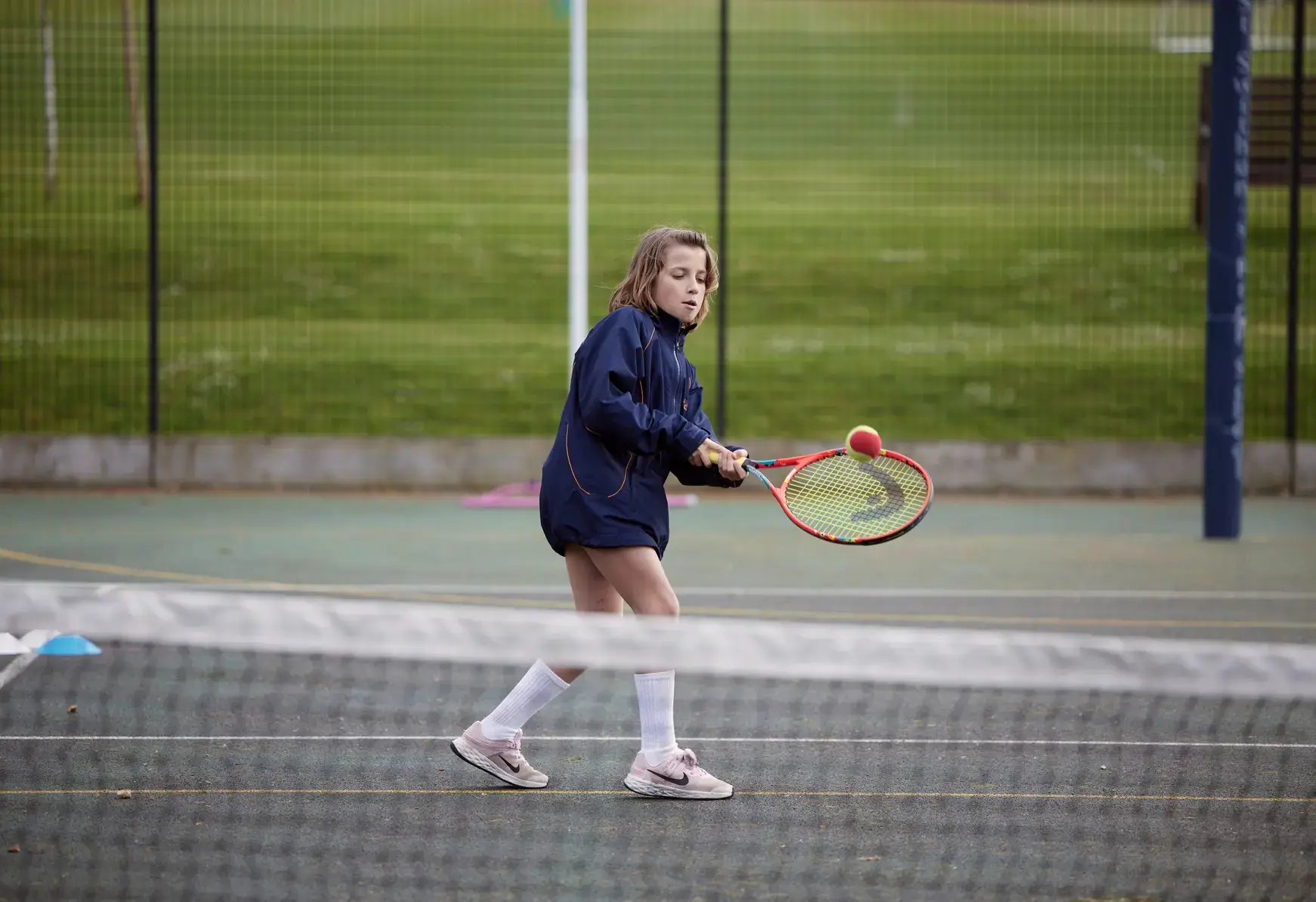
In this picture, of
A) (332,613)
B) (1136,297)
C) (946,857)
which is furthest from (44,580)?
(1136,297)

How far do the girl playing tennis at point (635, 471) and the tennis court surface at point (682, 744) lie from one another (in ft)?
0.44

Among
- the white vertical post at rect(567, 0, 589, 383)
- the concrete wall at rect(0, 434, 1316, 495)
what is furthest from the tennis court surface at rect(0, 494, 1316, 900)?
the concrete wall at rect(0, 434, 1316, 495)

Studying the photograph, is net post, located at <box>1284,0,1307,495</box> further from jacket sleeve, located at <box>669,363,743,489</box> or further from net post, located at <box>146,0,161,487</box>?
jacket sleeve, located at <box>669,363,743,489</box>

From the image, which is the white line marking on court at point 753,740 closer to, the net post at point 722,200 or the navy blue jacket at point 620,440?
the navy blue jacket at point 620,440

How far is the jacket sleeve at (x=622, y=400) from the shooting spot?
514 centimetres

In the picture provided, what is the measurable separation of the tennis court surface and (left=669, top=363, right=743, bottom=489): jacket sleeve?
0.40 metres

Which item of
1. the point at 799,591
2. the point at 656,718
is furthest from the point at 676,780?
the point at 799,591

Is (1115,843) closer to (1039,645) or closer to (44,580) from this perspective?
(1039,645)

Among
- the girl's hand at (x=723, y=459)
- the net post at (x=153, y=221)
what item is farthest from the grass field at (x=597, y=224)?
the girl's hand at (x=723, y=459)

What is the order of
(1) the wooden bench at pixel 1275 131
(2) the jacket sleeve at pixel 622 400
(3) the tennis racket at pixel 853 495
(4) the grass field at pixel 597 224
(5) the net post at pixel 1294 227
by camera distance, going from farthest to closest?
(4) the grass field at pixel 597 224
(1) the wooden bench at pixel 1275 131
(5) the net post at pixel 1294 227
(3) the tennis racket at pixel 853 495
(2) the jacket sleeve at pixel 622 400

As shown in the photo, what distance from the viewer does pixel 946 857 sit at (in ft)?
15.9

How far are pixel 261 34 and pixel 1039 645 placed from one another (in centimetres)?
1207

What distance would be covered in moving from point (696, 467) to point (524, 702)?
82 cm

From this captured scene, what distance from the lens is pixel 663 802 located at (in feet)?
17.8
